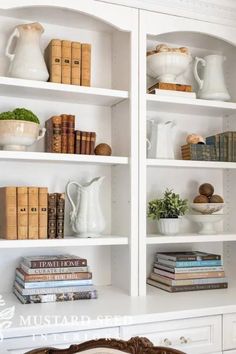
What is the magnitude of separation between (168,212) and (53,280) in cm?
65

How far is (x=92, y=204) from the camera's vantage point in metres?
2.08

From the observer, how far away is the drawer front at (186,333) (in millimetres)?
1754

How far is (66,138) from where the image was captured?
203 centimetres

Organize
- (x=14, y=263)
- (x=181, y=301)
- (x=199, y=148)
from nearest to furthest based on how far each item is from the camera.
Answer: (x=181, y=301) → (x=14, y=263) → (x=199, y=148)

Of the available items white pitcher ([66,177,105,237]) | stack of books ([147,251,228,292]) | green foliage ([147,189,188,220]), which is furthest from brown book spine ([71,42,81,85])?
stack of books ([147,251,228,292])

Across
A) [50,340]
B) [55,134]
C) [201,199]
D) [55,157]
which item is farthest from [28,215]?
[201,199]

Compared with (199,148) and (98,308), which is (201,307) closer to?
(98,308)

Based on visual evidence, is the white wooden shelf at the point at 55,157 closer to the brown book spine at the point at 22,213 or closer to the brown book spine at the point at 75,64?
the brown book spine at the point at 22,213

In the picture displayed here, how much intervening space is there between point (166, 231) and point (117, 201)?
277 mm

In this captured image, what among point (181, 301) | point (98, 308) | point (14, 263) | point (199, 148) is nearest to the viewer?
point (98, 308)

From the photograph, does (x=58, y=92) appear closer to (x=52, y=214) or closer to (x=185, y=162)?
(x=52, y=214)

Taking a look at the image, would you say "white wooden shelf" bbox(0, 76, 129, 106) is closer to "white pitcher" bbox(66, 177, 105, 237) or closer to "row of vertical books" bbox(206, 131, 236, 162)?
"white pitcher" bbox(66, 177, 105, 237)

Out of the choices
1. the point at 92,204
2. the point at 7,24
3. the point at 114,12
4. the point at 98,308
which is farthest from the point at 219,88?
the point at 98,308

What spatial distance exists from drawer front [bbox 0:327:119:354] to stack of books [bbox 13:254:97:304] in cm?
27
